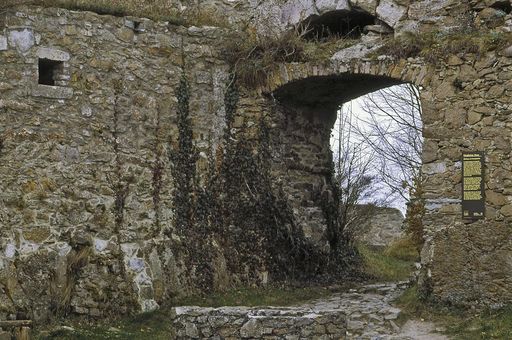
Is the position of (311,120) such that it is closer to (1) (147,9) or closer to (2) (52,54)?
(1) (147,9)

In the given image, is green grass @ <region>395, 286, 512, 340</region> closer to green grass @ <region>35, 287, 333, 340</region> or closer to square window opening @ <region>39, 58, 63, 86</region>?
green grass @ <region>35, 287, 333, 340</region>

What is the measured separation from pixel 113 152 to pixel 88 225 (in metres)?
0.83

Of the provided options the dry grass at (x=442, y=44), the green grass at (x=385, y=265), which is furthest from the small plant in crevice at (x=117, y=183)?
the green grass at (x=385, y=265)

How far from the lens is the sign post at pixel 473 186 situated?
8656 mm

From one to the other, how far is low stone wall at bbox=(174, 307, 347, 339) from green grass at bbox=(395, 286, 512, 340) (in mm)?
1416

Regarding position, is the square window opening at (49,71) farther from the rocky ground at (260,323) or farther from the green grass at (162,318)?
the rocky ground at (260,323)

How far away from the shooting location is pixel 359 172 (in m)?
17.0

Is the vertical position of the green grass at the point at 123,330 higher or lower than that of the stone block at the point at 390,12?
lower

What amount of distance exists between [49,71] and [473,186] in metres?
4.48

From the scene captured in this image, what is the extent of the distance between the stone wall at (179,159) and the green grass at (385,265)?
124 centimetres

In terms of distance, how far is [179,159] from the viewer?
9438mm

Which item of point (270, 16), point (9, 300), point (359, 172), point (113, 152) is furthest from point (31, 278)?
point (359, 172)

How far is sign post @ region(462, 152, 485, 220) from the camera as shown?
8656 mm

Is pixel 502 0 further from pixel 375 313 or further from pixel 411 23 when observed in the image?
pixel 375 313
